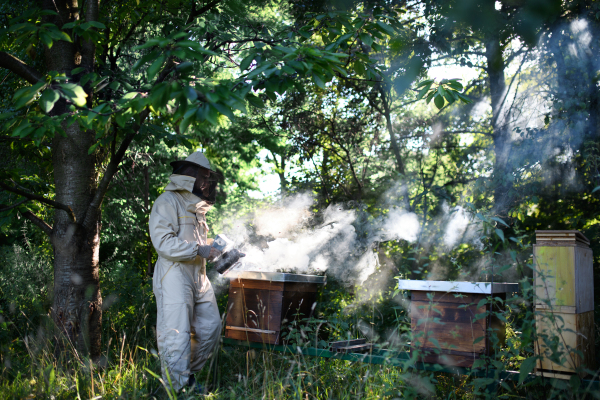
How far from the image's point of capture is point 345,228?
534 centimetres

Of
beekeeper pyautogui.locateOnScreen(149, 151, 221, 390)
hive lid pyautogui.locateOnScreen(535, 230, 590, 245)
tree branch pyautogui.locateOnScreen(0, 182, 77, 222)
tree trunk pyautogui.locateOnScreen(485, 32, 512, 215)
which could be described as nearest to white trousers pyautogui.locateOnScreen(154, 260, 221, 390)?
beekeeper pyautogui.locateOnScreen(149, 151, 221, 390)

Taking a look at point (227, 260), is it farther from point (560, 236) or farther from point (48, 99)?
point (560, 236)

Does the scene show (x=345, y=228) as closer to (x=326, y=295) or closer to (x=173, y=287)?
(x=326, y=295)

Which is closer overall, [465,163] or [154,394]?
[154,394]

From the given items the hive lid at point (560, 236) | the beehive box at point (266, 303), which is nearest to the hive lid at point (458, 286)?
the hive lid at point (560, 236)

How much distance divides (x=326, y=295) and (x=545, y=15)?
4.09 m

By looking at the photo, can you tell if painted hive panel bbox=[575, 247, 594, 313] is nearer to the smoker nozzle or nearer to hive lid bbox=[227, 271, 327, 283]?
hive lid bbox=[227, 271, 327, 283]

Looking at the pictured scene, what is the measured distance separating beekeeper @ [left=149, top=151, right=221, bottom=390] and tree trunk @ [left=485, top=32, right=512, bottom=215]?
3.61 meters

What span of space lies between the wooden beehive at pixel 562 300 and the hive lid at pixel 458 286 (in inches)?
11.1

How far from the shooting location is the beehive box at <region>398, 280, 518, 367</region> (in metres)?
2.74

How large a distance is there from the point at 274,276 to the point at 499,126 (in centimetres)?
410

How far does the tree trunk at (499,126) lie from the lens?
5188mm

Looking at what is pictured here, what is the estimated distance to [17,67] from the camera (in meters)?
3.46

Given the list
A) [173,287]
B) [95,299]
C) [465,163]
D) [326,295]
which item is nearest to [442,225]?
[465,163]
